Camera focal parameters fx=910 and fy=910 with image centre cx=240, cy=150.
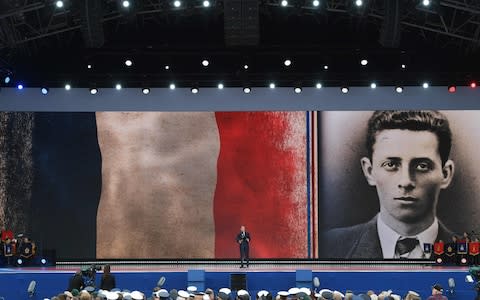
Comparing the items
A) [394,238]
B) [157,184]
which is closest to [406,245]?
[394,238]

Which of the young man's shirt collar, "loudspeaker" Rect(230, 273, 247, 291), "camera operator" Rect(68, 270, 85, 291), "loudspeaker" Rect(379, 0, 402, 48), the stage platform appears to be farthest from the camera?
the young man's shirt collar

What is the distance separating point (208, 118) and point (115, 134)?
3.55 meters

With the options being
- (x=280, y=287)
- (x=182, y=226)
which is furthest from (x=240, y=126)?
(x=280, y=287)

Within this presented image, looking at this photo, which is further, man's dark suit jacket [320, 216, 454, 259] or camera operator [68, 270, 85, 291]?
man's dark suit jacket [320, 216, 454, 259]

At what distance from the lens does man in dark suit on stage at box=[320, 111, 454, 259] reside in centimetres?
3334

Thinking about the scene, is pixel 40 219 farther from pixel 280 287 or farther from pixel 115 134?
pixel 280 287

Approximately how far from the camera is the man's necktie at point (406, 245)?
33.2 meters

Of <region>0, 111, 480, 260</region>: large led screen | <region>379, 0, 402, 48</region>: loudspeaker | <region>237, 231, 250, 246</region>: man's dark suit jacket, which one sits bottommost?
A: <region>237, 231, 250, 246</region>: man's dark suit jacket

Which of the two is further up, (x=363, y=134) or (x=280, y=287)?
(x=363, y=134)

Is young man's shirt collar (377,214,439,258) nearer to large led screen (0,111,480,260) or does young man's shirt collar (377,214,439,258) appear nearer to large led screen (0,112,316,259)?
large led screen (0,111,480,260)

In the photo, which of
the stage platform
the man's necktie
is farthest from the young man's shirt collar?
Answer: the stage platform

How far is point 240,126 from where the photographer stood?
34.3 m

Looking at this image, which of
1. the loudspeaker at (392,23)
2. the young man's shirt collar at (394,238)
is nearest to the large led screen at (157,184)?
the young man's shirt collar at (394,238)

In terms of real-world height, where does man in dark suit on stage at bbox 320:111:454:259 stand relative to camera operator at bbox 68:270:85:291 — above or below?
above
